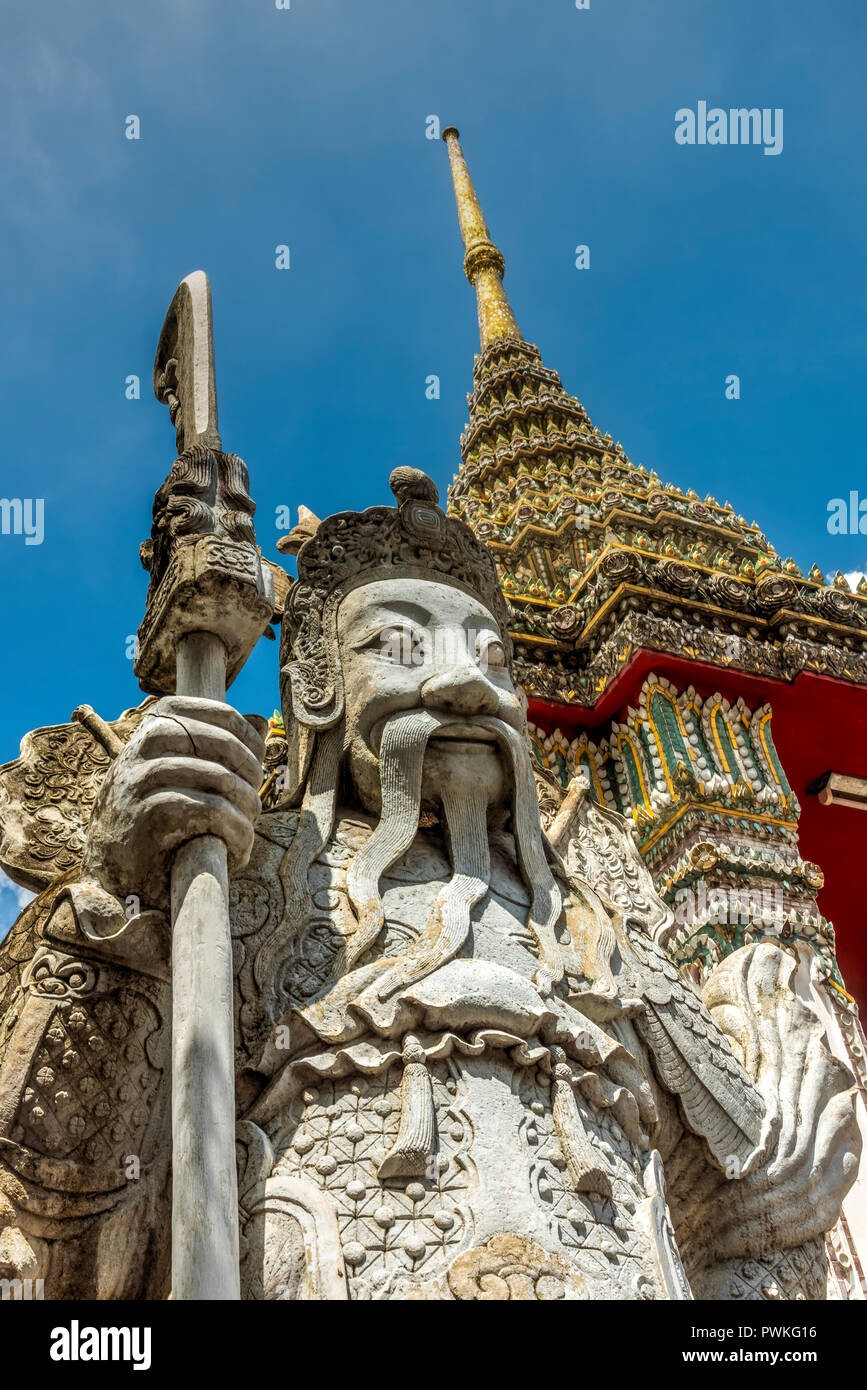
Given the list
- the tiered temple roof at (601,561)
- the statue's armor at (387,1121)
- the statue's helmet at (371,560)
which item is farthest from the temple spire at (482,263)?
the statue's armor at (387,1121)

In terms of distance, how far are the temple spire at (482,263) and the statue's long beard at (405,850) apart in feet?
37.8

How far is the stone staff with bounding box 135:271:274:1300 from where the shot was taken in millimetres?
3252

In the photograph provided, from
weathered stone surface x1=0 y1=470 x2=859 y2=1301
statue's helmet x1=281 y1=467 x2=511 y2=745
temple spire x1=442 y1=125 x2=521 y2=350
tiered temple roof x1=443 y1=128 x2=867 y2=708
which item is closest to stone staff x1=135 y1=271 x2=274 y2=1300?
weathered stone surface x1=0 y1=470 x2=859 y2=1301

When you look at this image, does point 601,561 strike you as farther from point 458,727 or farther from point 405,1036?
point 405,1036

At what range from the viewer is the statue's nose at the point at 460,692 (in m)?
4.59

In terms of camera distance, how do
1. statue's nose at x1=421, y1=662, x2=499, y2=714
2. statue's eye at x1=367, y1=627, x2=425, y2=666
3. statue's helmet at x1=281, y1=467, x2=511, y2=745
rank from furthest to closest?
statue's helmet at x1=281, y1=467, x2=511, y2=745 < statue's eye at x1=367, y1=627, x2=425, y2=666 < statue's nose at x1=421, y1=662, x2=499, y2=714

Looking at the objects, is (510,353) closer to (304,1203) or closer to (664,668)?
(664,668)

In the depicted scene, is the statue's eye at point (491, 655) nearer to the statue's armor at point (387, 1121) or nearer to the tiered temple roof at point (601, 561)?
the statue's armor at point (387, 1121)

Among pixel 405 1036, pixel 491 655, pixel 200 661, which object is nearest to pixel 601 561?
pixel 491 655

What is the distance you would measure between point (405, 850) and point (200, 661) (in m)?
0.87

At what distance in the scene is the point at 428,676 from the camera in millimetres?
4711

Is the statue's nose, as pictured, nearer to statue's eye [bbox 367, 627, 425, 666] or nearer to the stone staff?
statue's eye [bbox 367, 627, 425, 666]

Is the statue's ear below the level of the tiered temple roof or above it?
below
